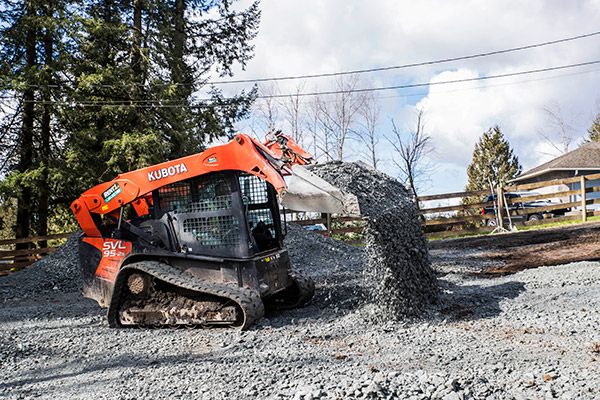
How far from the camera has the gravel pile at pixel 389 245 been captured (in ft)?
18.3

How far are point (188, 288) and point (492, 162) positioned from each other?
3730cm

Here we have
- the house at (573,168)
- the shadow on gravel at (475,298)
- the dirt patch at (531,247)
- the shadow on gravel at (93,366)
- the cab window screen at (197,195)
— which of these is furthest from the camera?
the house at (573,168)

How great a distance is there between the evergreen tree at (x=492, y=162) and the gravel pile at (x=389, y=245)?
34.3 metres

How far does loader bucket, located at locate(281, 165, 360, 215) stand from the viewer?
5.35m

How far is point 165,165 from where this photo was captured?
6.20m

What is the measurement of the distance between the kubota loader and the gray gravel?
0.31 m

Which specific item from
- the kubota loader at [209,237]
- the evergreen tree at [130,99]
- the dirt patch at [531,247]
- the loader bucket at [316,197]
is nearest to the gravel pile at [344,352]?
the kubota loader at [209,237]

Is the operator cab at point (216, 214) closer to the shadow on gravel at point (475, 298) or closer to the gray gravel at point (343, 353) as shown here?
the gray gravel at point (343, 353)

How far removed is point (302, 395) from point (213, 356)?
1632 mm

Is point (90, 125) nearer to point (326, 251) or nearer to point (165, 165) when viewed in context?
point (326, 251)

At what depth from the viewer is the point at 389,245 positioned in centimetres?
573

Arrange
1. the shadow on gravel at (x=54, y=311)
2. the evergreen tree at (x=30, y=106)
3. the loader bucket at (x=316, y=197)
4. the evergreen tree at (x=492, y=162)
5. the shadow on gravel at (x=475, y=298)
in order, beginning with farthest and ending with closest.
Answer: the evergreen tree at (x=492, y=162) → the evergreen tree at (x=30, y=106) → the shadow on gravel at (x=54, y=311) → the shadow on gravel at (x=475, y=298) → the loader bucket at (x=316, y=197)

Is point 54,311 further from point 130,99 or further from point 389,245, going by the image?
point 130,99

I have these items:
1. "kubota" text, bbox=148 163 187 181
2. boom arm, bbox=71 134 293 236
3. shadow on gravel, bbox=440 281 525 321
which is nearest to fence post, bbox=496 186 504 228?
shadow on gravel, bbox=440 281 525 321
